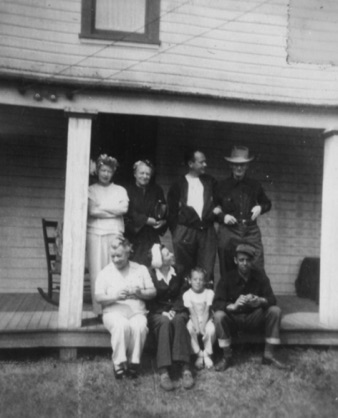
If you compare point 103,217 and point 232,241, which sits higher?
point 103,217

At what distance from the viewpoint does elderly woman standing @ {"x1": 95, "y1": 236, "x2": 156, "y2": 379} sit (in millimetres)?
5637

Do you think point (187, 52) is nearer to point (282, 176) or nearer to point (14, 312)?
point (282, 176)

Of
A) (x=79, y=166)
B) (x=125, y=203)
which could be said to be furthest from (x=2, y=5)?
(x=125, y=203)

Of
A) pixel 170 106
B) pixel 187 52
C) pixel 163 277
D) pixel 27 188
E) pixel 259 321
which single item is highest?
pixel 187 52

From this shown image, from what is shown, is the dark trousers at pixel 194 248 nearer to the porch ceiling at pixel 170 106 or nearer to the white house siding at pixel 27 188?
the porch ceiling at pixel 170 106

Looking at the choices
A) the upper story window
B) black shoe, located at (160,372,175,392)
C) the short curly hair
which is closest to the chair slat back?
the short curly hair

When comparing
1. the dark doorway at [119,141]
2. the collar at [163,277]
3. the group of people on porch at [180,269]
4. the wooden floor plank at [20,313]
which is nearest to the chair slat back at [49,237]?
the wooden floor plank at [20,313]

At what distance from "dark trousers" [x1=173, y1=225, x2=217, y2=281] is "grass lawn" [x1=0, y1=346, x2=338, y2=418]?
3.54ft

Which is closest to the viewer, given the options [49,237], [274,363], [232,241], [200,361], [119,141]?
[200,361]

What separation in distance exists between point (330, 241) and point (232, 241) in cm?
119

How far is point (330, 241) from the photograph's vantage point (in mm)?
6816

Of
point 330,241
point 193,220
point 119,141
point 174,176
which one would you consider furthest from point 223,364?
point 119,141

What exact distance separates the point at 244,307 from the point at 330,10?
4.79 meters

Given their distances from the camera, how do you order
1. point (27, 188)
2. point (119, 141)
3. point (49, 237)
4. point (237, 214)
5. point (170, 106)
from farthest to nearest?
point (27, 188) < point (49, 237) < point (119, 141) < point (237, 214) < point (170, 106)
